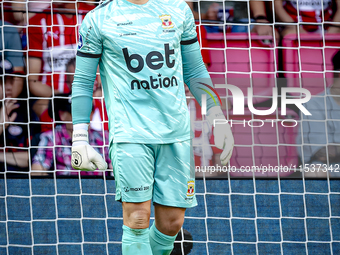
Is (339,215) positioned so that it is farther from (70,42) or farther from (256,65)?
(70,42)

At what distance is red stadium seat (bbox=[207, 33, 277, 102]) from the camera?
298 cm

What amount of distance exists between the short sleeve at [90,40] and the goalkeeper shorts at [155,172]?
369 mm

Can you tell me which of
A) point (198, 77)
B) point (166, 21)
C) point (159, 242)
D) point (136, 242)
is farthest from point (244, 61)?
point (136, 242)

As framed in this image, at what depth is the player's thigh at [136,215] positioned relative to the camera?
157 cm

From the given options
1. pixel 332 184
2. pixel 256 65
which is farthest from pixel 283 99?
pixel 332 184

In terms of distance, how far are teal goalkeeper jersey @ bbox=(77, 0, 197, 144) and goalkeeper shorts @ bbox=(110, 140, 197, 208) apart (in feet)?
0.14

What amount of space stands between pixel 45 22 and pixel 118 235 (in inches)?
61.8

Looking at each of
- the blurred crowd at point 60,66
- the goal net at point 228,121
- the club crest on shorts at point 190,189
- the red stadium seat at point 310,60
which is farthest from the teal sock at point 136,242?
the red stadium seat at point 310,60

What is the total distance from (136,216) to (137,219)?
0.01 metres

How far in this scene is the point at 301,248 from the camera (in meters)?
2.56

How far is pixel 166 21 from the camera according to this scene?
1.64 m

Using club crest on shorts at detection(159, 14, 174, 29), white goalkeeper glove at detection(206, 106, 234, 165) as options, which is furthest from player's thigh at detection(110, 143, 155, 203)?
club crest on shorts at detection(159, 14, 174, 29)

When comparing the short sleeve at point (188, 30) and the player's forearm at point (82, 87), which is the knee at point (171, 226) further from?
the short sleeve at point (188, 30)

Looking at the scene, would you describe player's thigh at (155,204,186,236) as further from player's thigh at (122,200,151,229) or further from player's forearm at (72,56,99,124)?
player's forearm at (72,56,99,124)
